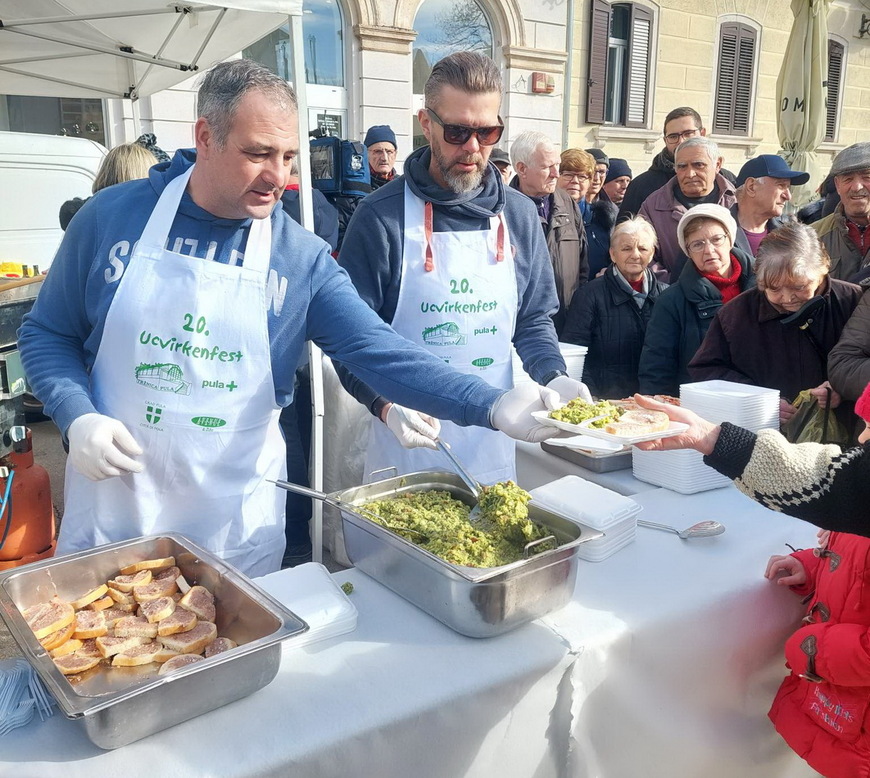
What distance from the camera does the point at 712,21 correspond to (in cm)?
1070

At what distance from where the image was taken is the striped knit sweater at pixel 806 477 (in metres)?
1.32

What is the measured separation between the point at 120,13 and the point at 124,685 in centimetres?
390

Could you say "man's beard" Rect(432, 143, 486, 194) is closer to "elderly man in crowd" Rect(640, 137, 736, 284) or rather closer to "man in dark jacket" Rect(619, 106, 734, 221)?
"elderly man in crowd" Rect(640, 137, 736, 284)

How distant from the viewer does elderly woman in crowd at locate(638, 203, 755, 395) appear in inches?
121

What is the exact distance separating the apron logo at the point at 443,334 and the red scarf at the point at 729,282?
4.76ft

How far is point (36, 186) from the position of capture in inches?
209

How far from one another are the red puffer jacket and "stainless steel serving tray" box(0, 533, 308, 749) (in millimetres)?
1029

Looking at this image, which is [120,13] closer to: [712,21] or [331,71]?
[331,71]

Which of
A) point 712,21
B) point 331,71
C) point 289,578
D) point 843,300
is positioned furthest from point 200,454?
point 712,21

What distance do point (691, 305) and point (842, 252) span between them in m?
0.99

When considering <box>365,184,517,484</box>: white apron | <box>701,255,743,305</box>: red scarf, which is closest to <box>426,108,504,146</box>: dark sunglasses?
<box>365,184,517,484</box>: white apron

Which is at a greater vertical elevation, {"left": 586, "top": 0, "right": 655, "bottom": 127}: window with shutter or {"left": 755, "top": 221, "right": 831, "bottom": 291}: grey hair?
{"left": 586, "top": 0, "right": 655, "bottom": 127}: window with shutter

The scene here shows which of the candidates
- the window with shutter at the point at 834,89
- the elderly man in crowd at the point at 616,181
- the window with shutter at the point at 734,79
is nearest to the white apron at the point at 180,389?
the elderly man in crowd at the point at 616,181

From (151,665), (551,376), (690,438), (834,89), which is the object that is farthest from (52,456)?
(834,89)
